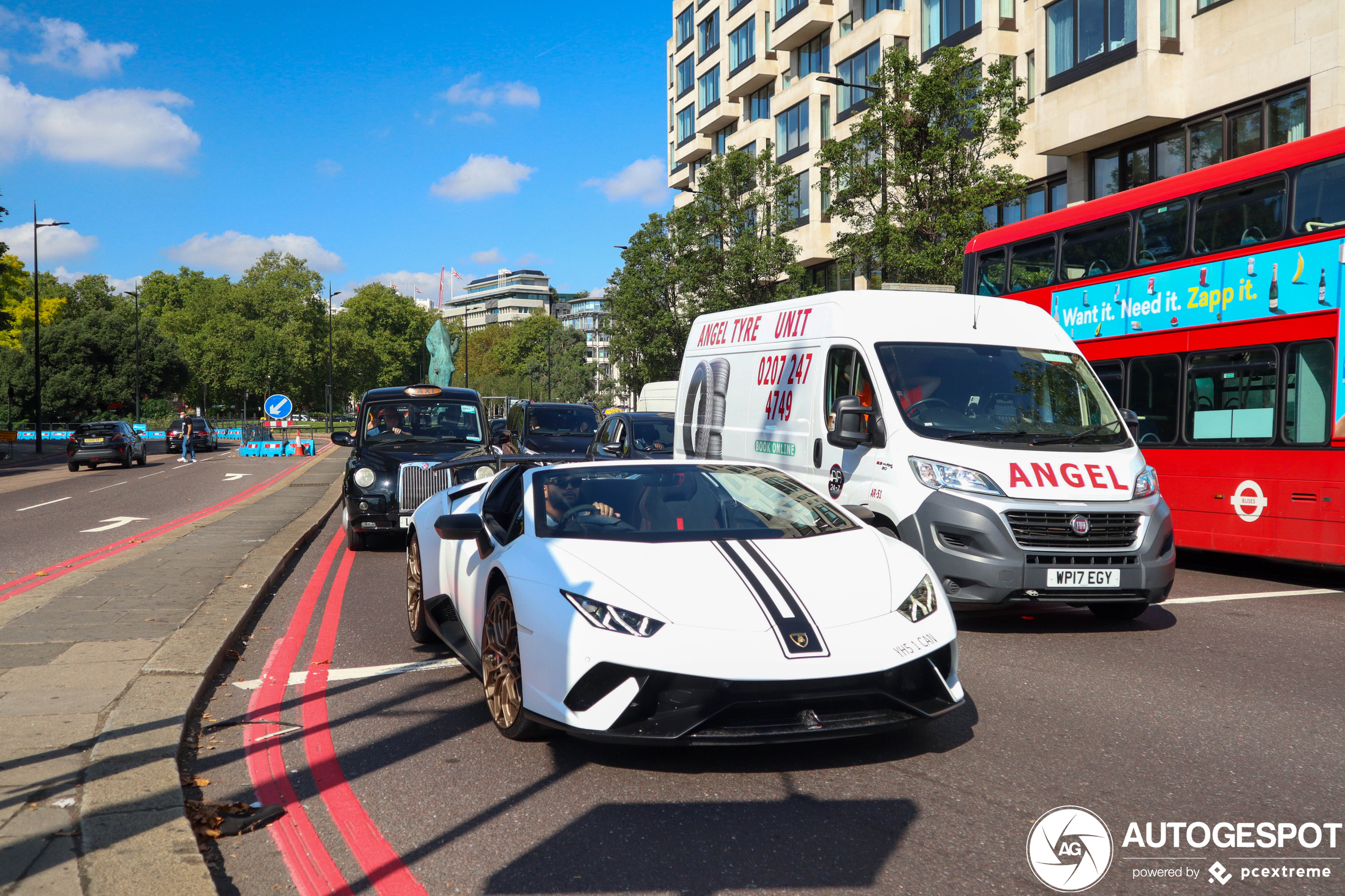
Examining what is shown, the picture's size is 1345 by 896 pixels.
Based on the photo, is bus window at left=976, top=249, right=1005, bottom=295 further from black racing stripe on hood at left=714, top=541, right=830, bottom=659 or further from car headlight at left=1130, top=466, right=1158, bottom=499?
black racing stripe on hood at left=714, top=541, right=830, bottom=659

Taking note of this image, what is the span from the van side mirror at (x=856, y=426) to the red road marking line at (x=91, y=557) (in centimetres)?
656

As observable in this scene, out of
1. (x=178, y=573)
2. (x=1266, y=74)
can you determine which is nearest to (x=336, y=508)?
(x=178, y=573)

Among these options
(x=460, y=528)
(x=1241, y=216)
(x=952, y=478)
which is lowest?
(x=460, y=528)

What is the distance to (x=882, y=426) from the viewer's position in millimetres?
8102

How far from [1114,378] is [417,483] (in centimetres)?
775

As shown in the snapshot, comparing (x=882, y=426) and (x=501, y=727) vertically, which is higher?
(x=882, y=426)

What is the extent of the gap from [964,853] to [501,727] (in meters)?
2.15

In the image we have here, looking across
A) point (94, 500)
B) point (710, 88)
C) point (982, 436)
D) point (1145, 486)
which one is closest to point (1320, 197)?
point (1145, 486)

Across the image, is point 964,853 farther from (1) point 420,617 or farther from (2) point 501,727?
(1) point 420,617

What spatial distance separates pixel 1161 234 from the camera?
11.3 meters

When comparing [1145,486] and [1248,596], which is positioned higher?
[1145,486]

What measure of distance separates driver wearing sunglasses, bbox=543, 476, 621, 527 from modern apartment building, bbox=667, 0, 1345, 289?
18.9 metres

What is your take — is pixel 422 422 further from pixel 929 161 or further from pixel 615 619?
pixel 929 161

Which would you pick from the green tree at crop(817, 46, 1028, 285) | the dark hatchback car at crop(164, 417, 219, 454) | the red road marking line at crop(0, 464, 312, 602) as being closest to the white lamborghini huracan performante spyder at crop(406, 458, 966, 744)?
the red road marking line at crop(0, 464, 312, 602)
